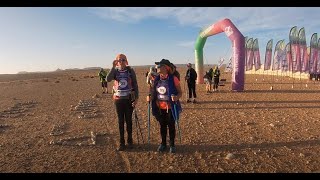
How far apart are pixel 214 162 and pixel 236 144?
1.48 m

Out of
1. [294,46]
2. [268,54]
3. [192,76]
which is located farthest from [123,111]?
[268,54]

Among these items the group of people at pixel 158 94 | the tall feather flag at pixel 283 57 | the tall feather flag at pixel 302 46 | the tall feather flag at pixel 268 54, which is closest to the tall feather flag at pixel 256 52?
the tall feather flag at pixel 268 54

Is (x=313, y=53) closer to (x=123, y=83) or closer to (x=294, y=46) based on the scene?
(x=294, y=46)

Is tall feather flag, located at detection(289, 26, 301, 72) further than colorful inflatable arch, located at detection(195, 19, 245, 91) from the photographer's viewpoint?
Yes

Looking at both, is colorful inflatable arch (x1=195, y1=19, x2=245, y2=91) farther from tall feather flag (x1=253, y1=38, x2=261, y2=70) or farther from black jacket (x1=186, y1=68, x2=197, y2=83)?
tall feather flag (x1=253, y1=38, x2=261, y2=70)

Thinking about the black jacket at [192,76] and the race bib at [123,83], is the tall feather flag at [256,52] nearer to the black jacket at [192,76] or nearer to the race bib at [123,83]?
the black jacket at [192,76]

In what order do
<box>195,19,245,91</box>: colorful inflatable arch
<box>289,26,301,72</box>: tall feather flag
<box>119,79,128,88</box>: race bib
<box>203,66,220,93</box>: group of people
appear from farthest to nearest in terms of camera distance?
<box>289,26,301,72</box>: tall feather flag
<box>203,66,220,93</box>: group of people
<box>195,19,245,91</box>: colorful inflatable arch
<box>119,79,128,88</box>: race bib

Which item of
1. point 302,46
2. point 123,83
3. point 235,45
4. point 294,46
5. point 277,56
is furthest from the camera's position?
point 277,56

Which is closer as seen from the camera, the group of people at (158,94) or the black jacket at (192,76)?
the group of people at (158,94)

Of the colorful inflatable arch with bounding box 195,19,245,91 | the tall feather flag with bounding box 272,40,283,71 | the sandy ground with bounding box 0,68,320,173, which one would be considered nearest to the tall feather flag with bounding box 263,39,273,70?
the tall feather flag with bounding box 272,40,283,71

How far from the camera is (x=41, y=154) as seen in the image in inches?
288

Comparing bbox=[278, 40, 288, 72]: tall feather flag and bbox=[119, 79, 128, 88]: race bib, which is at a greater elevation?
bbox=[278, 40, 288, 72]: tall feather flag

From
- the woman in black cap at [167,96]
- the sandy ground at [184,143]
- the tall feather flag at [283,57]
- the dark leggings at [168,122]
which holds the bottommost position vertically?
the sandy ground at [184,143]

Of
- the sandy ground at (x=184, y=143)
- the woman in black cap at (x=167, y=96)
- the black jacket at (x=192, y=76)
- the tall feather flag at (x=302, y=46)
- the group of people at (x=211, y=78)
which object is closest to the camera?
the sandy ground at (x=184, y=143)
